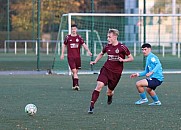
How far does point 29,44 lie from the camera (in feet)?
143

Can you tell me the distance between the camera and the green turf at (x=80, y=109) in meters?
9.88

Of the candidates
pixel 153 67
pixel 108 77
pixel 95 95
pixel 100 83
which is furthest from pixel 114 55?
pixel 153 67

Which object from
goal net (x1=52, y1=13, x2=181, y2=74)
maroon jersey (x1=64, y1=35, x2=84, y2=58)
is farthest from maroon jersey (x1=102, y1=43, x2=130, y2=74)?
goal net (x1=52, y1=13, x2=181, y2=74)

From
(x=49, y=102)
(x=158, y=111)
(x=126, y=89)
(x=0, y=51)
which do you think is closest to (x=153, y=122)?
(x=158, y=111)

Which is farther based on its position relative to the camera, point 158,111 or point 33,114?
point 158,111

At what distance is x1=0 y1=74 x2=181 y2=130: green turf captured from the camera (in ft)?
32.4

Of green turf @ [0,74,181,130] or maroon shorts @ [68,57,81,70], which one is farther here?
maroon shorts @ [68,57,81,70]

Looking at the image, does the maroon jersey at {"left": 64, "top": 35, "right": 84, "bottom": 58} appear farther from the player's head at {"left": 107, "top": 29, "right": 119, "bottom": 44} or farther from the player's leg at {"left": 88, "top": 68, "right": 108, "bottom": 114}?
the player's head at {"left": 107, "top": 29, "right": 119, "bottom": 44}

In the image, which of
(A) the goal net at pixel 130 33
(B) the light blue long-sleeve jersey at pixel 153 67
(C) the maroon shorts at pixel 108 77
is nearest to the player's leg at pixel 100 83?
(C) the maroon shorts at pixel 108 77

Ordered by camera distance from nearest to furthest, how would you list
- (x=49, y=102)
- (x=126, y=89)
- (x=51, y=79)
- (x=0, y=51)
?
(x=49, y=102) < (x=126, y=89) < (x=51, y=79) < (x=0, y=51)

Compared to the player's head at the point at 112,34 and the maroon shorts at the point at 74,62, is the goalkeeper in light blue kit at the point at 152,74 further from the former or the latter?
the maroon shorts at the point at 74,62

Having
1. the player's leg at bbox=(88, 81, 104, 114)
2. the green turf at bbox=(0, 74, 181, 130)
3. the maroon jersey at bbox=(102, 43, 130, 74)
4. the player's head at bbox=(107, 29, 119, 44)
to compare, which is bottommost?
the green turf at bbox=(0, 74, 181, 130)

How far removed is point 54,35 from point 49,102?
3063 cm

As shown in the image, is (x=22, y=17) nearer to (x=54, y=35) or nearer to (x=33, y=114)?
(x=54, y=35)
